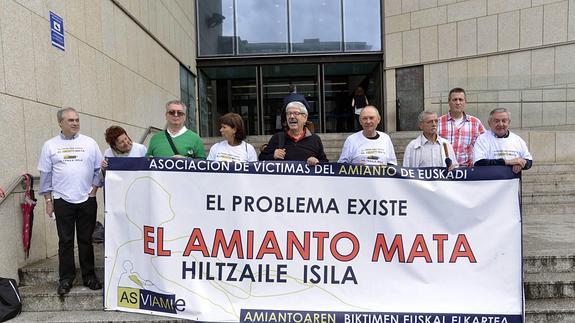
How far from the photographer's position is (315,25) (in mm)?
14703

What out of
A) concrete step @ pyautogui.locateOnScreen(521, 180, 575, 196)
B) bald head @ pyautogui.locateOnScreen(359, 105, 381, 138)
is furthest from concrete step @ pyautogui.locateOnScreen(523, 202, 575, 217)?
bald head @ pyautogui.locateOnScreen(359, 105, 381, 138)

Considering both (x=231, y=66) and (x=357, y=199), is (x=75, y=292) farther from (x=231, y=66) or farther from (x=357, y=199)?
(x=231, y=66)

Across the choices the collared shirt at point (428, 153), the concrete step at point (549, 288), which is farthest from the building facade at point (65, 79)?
the concrete step at point (549, 288)

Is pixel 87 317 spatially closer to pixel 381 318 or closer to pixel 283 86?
pixel 381 318

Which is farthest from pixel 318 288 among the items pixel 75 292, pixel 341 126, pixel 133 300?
pixel 341 126

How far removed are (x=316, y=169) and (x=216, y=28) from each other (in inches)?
499

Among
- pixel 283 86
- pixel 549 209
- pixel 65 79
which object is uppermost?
pixel 283 86

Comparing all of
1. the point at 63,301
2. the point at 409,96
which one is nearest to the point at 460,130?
the point at 63,301

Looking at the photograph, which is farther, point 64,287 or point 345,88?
point 345,88

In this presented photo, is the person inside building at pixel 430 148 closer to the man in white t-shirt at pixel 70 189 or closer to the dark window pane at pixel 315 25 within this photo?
the man in white t-shirt at pixel 70 189

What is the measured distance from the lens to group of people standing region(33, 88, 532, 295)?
147 inches

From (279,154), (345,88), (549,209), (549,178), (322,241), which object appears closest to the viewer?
(322,241)

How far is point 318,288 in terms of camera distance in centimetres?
338

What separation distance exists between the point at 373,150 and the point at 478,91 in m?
9.45
